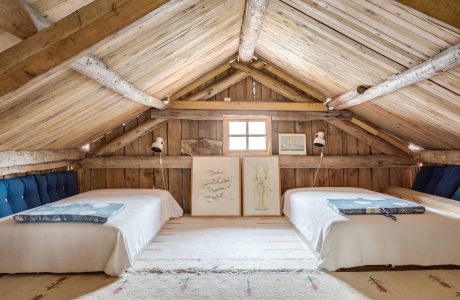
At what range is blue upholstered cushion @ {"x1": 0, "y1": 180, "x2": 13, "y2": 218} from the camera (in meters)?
2.92

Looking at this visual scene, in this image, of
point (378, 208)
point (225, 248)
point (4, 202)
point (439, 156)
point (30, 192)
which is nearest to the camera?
point (378, 208)

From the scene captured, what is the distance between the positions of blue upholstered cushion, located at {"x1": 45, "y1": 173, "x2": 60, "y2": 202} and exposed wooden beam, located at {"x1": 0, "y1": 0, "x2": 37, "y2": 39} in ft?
8.57

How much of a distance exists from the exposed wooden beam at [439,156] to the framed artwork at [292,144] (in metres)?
1.67

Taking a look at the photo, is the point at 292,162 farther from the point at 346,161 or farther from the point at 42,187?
the point at 42,187

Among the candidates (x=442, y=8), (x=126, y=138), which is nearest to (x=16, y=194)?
(x=126, y=138)

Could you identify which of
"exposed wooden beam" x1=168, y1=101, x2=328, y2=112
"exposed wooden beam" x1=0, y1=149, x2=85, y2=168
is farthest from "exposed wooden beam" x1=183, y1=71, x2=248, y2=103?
"exposed wooden beam" x1=0, y1=149, x2=85, y2=168

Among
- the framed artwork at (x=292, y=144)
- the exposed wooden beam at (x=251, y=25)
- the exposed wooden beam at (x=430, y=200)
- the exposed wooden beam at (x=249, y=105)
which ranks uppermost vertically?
the exposed wooden beam at (x=251, y=25)

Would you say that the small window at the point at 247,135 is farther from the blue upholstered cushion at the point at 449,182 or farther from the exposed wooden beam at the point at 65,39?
the exposed wooden beam at the point at 65,39

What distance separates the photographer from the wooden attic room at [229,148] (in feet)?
6.82

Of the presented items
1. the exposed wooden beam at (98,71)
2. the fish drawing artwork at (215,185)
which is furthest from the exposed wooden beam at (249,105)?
the exposed wooden beam at (98,71)

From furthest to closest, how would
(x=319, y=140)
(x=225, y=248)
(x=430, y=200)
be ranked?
(x=319, y=140) → (x=430, y=200) → (x=225, y=248)

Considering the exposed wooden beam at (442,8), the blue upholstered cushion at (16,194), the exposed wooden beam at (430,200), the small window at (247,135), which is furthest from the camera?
the small window at (247,135)

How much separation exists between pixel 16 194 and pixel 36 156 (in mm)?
A: 475

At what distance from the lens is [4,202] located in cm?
297
